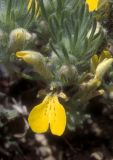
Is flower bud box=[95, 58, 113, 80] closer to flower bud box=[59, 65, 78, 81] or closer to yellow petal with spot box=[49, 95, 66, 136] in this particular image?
flower bud box=[59, 65, 78, 81]

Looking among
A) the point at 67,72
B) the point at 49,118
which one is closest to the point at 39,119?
the point at 49,118

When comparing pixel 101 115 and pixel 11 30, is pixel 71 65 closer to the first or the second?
pixel 11 30

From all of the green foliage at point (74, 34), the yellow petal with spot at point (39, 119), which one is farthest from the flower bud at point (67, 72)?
the yellow petal with spot at point (39, 119)

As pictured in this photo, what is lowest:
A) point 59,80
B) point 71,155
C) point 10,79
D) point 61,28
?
point 71,155

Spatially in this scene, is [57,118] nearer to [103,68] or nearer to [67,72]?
[67,72]

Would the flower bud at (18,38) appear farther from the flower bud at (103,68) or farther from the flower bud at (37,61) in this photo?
the flower bud at (103,68)

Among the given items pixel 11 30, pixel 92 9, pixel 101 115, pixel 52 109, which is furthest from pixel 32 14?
pixel 101 115
